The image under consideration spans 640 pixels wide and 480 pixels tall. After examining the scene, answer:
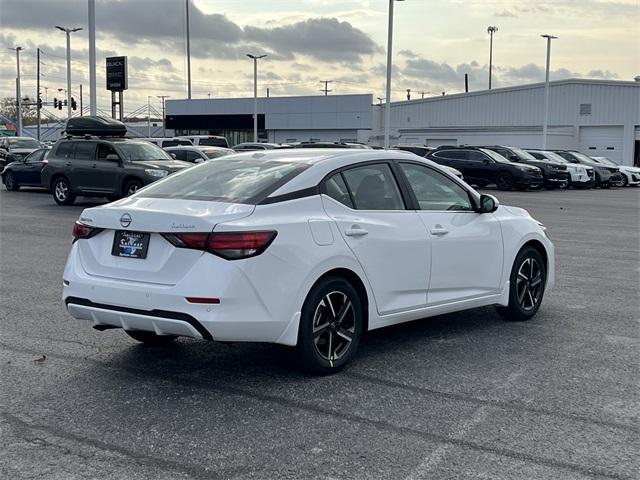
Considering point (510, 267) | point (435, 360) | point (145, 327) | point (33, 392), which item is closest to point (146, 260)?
point (145, 327)

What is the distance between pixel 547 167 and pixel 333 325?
93.9ft

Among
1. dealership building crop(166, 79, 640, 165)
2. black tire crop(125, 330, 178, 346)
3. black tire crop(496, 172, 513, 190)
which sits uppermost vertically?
dealership building crop(166, 79, 640, 165)

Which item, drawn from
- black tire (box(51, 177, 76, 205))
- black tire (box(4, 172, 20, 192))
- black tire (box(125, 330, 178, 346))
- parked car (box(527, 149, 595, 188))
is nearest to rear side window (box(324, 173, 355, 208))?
black tire (box(125, 330, 178, 346))

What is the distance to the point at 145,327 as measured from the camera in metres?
5.12

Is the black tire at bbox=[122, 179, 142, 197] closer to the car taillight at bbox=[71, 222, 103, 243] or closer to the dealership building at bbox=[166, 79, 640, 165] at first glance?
the car taillight at bbox=[71, 222, 103, 243]

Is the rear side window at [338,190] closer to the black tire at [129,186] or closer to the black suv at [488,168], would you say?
the black tire at [129,186]

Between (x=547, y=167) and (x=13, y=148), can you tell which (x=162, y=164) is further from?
(x=13, y=148)

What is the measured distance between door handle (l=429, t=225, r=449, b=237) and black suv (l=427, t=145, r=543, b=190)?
2471cm

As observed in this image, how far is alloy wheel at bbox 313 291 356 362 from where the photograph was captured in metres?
5.45

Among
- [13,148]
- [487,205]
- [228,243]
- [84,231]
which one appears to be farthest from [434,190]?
[13,148]

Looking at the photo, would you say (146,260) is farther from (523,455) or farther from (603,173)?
(603,173)

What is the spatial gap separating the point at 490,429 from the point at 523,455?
0.39 meters

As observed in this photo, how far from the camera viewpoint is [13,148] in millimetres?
38312

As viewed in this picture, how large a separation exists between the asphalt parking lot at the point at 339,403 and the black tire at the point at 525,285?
0.39ft
